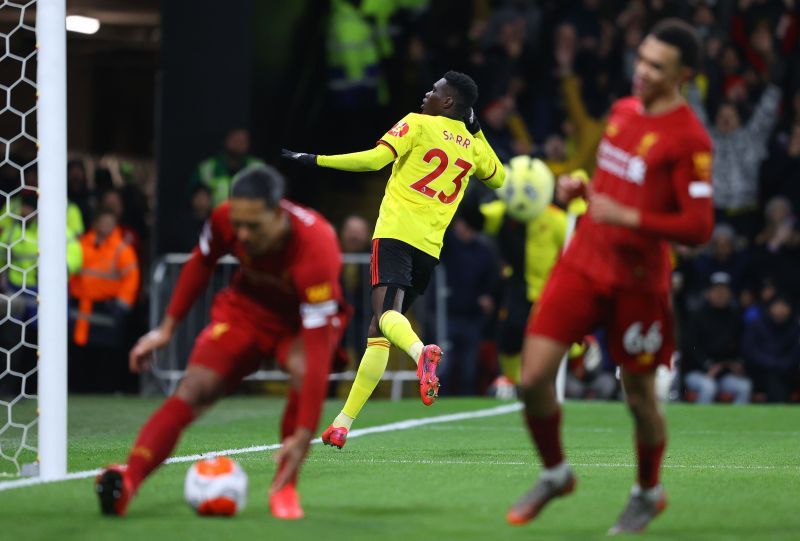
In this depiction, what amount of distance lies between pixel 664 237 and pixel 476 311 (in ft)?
35.7

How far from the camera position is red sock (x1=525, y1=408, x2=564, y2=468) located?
19.7 ft

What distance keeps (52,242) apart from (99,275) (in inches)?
348

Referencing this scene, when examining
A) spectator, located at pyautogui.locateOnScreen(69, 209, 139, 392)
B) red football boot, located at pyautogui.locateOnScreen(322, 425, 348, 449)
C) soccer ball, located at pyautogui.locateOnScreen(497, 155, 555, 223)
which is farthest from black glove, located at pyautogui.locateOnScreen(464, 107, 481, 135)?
spectator, located at pyautogui.locateOnScreen(69, 209, 139, 392)

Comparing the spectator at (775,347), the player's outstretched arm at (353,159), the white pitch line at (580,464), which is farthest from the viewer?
the spectator at (775,347)

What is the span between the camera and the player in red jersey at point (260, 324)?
587cm

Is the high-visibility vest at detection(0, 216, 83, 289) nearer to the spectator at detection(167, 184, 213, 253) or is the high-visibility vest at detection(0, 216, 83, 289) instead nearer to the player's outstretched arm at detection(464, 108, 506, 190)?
the spectator at detection(167, 184, 213, 253)

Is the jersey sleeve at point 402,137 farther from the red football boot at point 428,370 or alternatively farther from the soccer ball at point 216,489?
the soccer ball at point 216,489

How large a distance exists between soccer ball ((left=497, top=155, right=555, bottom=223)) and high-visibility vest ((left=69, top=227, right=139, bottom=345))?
13.9ft

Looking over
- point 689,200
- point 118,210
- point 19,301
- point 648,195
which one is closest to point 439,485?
point 648,195

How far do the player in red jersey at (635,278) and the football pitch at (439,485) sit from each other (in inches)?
11.0

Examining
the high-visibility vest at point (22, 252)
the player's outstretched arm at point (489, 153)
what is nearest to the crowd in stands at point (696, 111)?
the high-visibility vest at point (22, 252)

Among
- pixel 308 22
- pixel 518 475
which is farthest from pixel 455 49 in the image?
pixel 518 475

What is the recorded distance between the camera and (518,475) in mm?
7938

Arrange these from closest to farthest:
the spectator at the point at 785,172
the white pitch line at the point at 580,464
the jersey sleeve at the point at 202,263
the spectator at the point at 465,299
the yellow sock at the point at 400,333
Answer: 1. the jersey sleeve at the point at 202,263
2. the white pitch line at the point at 580,464
3. the yellow sock at the point at 400,333
4. the spectator at the point at 465,299
5. the spectator at the point at 785,172
